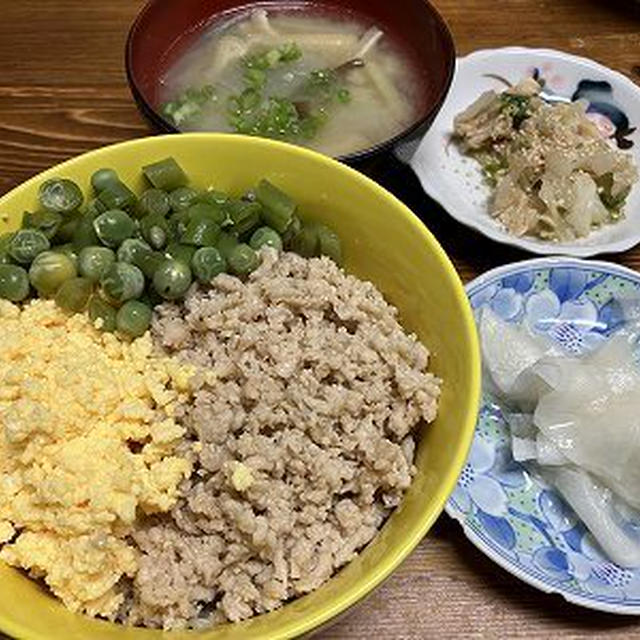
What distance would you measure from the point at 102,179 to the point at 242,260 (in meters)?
0.27

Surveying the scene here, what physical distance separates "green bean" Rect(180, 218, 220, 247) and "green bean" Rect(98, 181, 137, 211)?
10cm

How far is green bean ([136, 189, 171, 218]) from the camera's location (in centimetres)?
152

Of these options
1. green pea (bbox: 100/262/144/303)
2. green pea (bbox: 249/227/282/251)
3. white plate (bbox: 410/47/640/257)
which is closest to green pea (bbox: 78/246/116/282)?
green pea (bbox: 100/262/144/303)

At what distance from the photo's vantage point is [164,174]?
155cm

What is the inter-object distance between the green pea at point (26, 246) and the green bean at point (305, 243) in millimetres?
390

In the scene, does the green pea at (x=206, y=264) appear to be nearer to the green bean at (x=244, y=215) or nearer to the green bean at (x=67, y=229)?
the green bean at (x=244, y=215)

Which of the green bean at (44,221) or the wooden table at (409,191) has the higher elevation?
the green bean at (44,221)

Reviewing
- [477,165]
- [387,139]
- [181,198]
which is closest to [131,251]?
[181,198]

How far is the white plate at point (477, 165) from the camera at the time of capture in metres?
2.02

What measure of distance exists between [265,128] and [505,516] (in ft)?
2.99

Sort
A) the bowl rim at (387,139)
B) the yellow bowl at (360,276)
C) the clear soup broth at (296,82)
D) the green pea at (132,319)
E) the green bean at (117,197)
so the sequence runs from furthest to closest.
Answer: the clear soup broth at (296,82) → the bowl rim at (387,139) → the green bean at (117,197) → the green pea at (132,319) → the yellow bowl at (360,276)

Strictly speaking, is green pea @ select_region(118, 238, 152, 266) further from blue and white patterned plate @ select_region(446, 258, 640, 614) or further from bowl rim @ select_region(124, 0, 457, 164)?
blue and white patterned plate @ select_region(446, 258, 640, 614)

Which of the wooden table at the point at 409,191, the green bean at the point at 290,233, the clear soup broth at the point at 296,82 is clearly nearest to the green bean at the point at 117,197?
→ the green bean at the point at 290,233

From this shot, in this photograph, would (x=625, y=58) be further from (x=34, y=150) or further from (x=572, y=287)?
(x=34, y=150)
